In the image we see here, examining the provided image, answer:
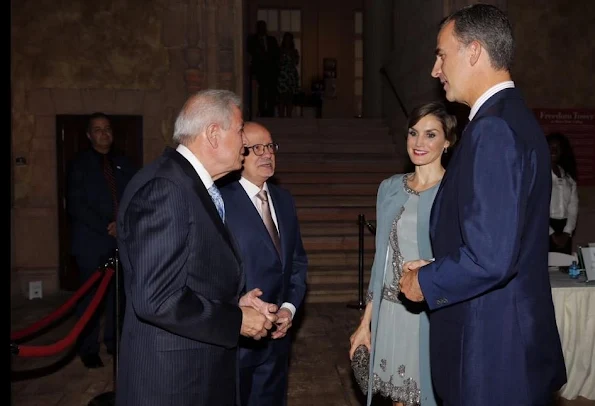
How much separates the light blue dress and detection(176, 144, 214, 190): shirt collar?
3.91ft

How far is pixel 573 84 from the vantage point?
841 cm

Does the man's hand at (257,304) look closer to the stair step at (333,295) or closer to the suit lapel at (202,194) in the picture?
the suit lapel at (202,194)

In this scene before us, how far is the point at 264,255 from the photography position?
2.78 m

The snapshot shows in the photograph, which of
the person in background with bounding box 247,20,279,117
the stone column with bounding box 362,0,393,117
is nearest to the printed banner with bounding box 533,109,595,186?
the stone column with bounding box 362,0,393,117

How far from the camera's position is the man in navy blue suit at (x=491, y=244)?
5.46ft

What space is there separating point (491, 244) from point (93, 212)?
405 centimetres

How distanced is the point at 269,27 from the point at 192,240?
15.4 metres

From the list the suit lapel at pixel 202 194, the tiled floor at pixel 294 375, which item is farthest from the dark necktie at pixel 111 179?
the suit lapel at pixel 202 194

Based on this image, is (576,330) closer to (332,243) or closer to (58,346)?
(58,346)

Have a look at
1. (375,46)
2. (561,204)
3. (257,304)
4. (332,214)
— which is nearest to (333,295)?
(332,214)

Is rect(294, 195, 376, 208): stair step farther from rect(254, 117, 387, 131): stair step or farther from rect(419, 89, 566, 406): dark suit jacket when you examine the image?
rect(419, 89, 566, 406): dark suit jacket

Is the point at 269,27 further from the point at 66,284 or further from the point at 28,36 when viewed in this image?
the point at 66,284

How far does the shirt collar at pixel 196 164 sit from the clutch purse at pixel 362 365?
140 centimetres

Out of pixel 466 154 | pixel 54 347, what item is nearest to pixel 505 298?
pixel 466 154
